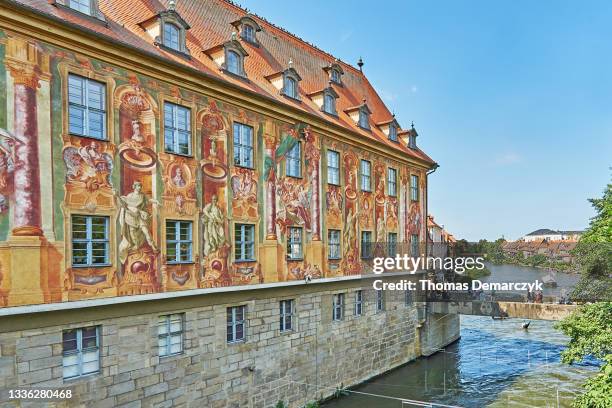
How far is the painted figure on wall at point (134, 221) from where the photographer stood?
9.79 meters

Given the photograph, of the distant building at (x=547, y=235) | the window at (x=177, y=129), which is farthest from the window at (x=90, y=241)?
the distant building at (x=547, y=235)

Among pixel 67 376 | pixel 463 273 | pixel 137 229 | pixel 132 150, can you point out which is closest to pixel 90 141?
pixel 132 150

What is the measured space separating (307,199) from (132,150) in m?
6.61

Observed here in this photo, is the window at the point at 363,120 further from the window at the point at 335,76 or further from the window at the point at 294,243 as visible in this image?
the window at the point at 294,243

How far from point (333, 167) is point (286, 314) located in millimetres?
5692

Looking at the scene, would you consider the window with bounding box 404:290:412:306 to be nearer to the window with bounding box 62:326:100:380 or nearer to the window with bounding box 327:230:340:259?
the window with bounding box 327:230:340:259

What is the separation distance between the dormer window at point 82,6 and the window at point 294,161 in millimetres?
6792

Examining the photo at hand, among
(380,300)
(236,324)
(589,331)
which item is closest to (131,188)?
(236,324)

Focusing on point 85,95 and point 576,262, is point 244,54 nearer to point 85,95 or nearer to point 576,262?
point 85,95

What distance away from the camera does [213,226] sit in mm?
11750

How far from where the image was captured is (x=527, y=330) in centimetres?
2936

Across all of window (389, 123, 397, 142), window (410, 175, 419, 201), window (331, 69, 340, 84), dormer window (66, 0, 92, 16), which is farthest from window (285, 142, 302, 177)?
window (410, 175, 419, 201)

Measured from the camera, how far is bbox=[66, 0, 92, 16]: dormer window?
9.55m

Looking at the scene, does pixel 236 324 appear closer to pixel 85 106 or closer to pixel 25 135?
pixel 85 106
